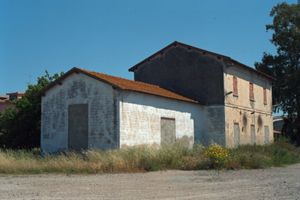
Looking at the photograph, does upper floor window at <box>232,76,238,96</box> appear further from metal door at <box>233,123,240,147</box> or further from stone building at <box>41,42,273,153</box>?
metal door at <box>233,123,240,147</box>

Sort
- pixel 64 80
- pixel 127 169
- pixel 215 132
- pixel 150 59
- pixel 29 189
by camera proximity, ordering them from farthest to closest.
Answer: pixel 150 59 < pixel 215 132 < pixel 64 80 < pixel 127 169 < pixel 29 189

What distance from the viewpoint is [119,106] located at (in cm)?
2419

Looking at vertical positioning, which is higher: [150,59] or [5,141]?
[150,59]

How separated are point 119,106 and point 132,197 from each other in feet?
41.1

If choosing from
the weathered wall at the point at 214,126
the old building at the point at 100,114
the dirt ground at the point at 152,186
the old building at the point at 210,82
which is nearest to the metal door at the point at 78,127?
the old building at the point at 100,114

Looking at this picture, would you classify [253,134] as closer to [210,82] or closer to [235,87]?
[235,87]

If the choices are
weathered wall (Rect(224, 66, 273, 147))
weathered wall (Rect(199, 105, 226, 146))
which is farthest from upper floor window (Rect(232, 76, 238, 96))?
weathered wall (Rect(199, 105, 226, 146))

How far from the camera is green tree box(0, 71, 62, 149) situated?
107 feet

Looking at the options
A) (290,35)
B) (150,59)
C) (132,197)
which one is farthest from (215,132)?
(132,197)

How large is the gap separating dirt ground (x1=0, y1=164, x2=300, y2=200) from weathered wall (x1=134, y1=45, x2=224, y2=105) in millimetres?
13604

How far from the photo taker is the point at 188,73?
33.1 m

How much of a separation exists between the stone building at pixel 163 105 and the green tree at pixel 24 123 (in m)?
5.93

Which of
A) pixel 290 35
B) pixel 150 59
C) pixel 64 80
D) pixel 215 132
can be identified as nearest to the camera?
pixel 64 80

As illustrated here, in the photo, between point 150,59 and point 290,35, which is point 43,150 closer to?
point 150,59
